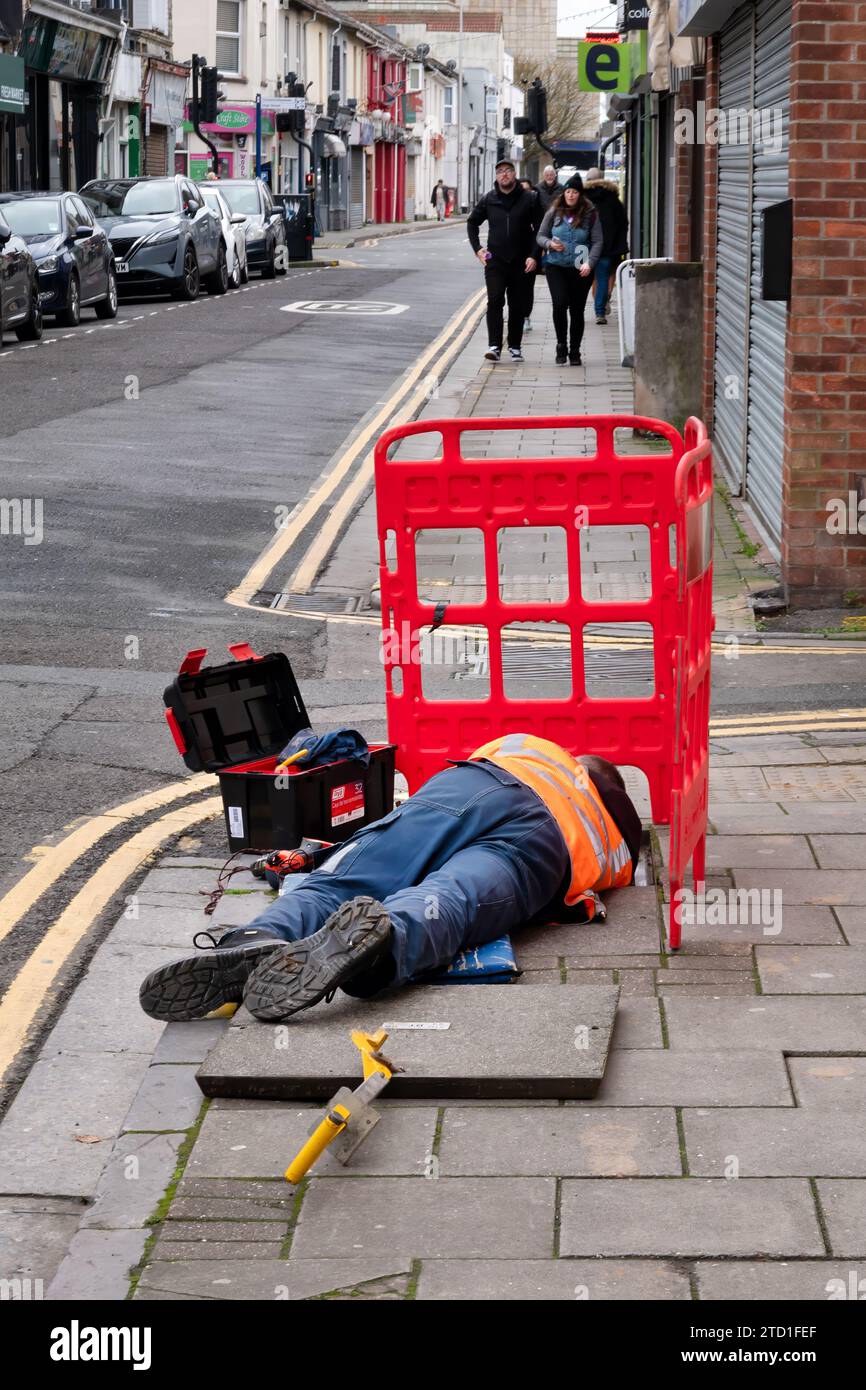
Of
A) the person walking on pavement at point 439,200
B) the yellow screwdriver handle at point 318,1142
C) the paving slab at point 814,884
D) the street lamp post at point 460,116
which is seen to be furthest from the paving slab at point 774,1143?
the street lamp post at point 460,116

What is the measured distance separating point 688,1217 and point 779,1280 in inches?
11.1

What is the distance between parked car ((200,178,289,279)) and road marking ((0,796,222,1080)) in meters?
30.9

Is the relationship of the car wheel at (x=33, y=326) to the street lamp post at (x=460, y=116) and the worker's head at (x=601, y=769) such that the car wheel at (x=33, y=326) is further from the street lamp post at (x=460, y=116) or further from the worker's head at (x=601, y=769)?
the street lamp post at (x=460, y=116)

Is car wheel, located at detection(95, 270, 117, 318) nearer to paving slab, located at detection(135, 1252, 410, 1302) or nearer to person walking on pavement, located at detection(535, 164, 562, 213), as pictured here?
person walking on pavement, located at detection(535, 164, 562, 213)

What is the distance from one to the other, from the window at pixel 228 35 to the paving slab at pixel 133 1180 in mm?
58176

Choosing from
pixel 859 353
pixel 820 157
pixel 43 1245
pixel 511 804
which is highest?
pixel 820 157

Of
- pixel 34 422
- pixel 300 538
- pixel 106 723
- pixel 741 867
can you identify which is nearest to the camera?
pixel 741 867

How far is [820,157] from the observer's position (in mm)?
9258

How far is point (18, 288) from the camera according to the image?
2302 centimetres

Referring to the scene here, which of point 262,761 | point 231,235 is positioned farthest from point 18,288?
point 262,761

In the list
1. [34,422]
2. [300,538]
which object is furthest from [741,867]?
[34,422]

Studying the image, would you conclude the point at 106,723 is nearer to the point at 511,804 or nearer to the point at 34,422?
the point at 511,804

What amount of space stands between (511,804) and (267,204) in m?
34.6

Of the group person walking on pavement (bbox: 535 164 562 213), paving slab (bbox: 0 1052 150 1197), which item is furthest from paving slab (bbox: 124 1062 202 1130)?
person walking on pavement (bbox: 535 164 562 213)
